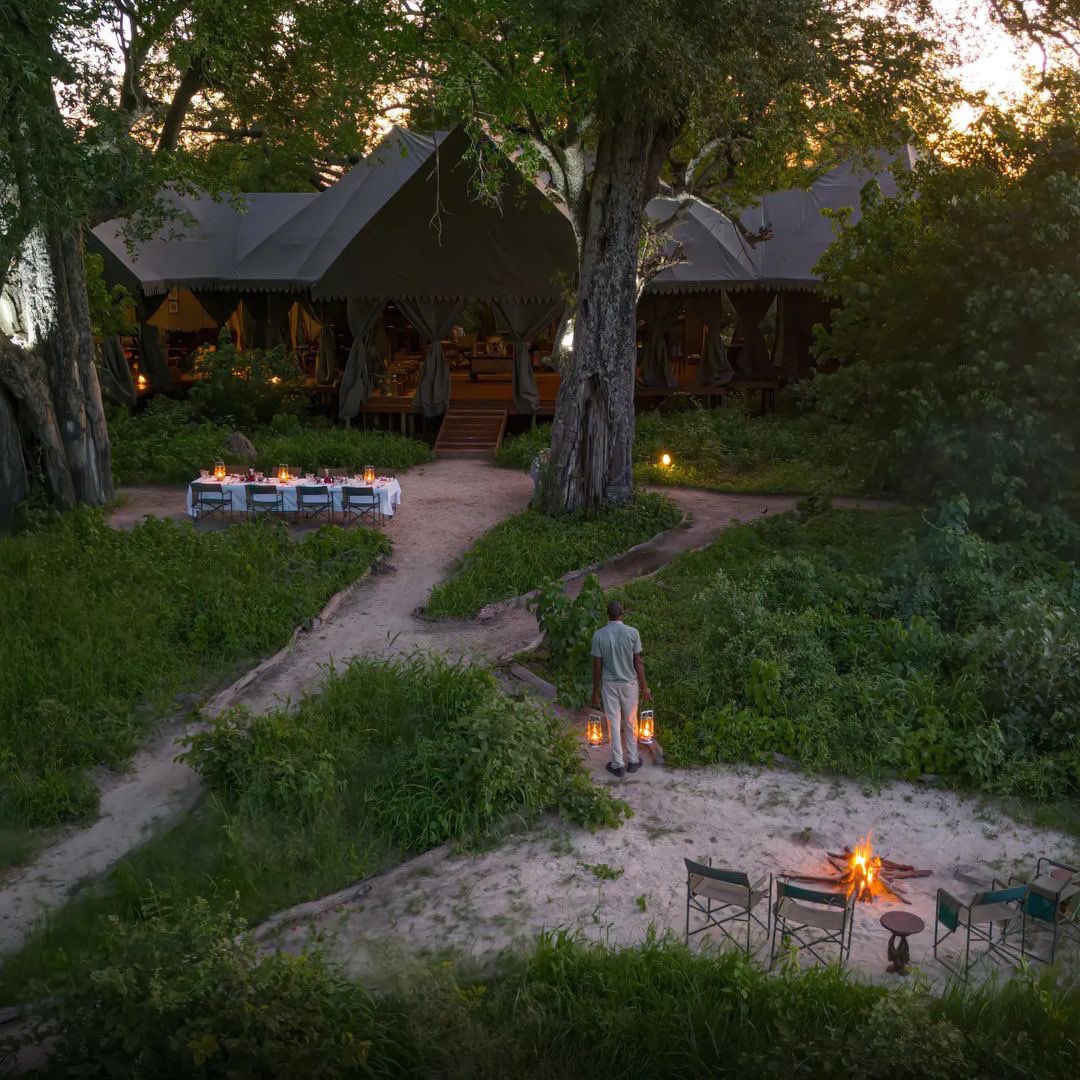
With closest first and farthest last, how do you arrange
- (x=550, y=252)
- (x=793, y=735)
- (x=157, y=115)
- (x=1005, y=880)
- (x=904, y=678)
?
1. (x=1005, y=880)
2. (x=793, y=735)
3. (x=904, y=678)
4. (x=157, y=115)
5. (x=550, y=252)

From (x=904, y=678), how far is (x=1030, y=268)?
5.65 metres

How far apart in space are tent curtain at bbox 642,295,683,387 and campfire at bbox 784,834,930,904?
18.3 m

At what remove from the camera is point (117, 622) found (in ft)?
37.6

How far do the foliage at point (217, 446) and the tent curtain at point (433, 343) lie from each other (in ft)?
4.78

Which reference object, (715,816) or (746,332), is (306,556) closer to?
(715,816)

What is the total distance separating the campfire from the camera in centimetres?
754

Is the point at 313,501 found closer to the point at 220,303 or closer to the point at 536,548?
the point at 536,548

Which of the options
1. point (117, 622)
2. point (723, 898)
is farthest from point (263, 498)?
point (723, 898)

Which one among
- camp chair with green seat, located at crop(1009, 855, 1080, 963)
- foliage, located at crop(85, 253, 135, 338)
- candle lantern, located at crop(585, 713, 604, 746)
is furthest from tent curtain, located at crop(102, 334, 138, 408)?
camp chair with green seat, located at crop(1009, 855, 1080, 963)

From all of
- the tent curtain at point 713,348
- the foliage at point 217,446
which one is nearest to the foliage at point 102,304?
the foliage at point 217,446

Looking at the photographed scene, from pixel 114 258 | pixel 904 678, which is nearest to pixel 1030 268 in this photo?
pixel 904 678

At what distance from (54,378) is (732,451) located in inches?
451

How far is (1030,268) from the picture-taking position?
513 inches

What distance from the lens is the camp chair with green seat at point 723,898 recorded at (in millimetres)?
6871
